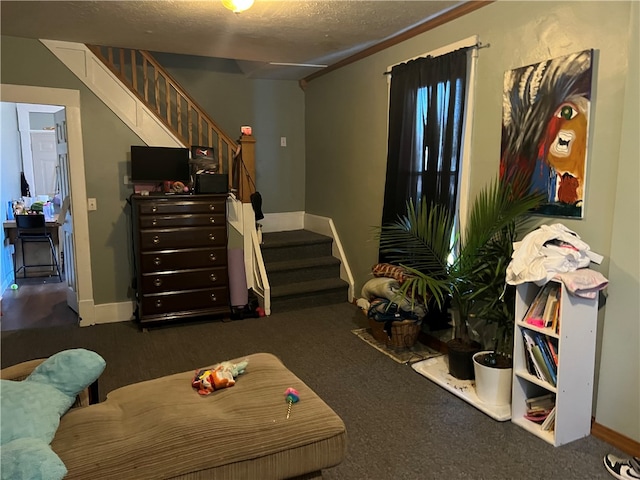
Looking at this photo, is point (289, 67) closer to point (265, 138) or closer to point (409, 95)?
point (265, 138)

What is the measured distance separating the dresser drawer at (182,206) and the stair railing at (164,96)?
0.37 metres

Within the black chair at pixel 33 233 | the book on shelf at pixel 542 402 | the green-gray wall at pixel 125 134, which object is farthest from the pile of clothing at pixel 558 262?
the black chair at pixel 33 233

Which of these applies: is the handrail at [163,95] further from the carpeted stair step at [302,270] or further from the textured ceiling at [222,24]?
the carpeted stair step at [302,270]

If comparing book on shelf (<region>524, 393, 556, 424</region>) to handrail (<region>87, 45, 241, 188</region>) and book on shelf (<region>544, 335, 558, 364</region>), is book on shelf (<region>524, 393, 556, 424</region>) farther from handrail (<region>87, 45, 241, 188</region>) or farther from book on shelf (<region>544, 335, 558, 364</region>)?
handrail (<region>87, 45, 241, 188</region>)

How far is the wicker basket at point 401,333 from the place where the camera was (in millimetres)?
3541

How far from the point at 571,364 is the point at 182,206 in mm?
3190

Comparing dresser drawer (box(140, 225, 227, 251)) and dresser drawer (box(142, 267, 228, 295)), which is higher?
dresser drawer (box(140, 225, 227, 251))

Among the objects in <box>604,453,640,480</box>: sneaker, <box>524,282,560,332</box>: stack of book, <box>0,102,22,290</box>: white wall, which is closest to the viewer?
<box>604,453,640,480</box>: sneaker

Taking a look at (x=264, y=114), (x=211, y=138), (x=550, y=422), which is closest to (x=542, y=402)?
(x=550, y=422)

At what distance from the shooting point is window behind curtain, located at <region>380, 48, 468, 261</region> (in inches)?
130

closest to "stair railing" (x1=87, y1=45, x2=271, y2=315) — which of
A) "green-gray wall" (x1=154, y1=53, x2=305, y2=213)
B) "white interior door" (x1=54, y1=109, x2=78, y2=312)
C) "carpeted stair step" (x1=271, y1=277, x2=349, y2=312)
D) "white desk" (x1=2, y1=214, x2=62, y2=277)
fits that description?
"carpeted stair step" (x1=271, y1=277, x2=349, y2=312)

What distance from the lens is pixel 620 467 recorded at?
2168 millimetres

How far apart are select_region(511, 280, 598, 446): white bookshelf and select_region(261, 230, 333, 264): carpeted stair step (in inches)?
111

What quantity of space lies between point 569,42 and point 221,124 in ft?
12.6
